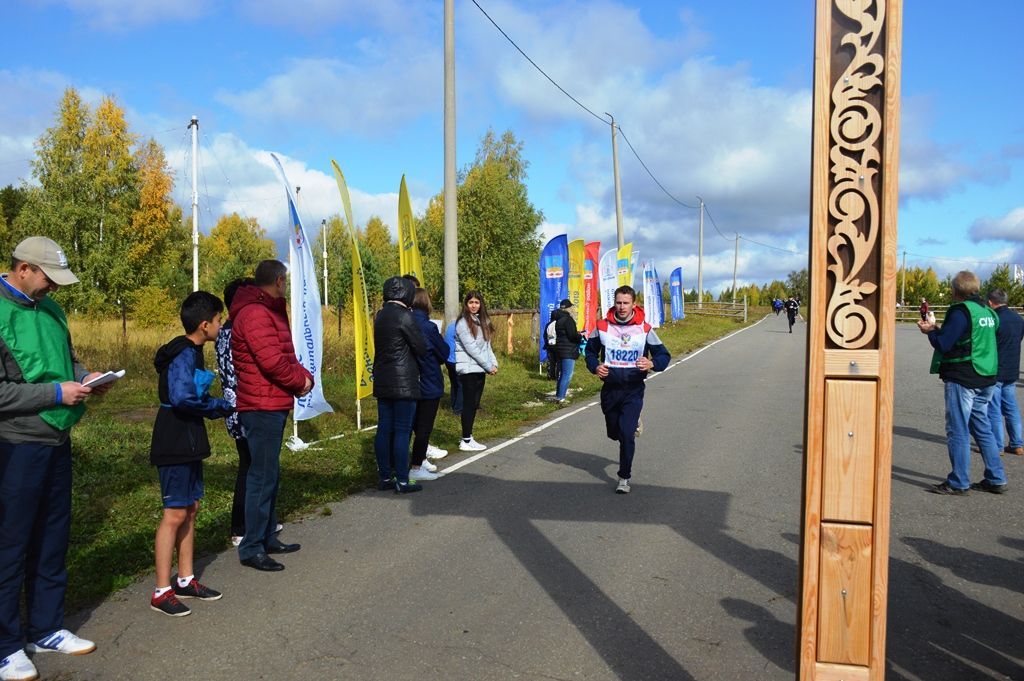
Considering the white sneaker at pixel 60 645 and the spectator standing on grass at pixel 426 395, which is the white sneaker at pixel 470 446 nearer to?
the spectator standing on grass at pixel 426 395

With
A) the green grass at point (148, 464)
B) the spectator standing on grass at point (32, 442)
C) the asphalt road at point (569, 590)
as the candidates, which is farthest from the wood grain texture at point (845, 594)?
the green grass at point (148, 464)

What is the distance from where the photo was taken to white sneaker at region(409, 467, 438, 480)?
8.16 meters

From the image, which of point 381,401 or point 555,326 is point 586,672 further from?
point 555,326

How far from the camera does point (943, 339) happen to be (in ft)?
24.3

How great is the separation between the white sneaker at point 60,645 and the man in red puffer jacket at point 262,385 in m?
1.40

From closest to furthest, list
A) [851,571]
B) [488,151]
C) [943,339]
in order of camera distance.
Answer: [851,571] < [943,339] < [488,151]

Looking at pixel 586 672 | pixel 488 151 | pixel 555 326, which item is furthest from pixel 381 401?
pixel 488 151

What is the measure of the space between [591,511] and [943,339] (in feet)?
11.9

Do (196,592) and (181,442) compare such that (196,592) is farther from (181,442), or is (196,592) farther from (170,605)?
(181,442)

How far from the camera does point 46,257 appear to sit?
3859 millimetres

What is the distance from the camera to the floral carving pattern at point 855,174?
8.65 feet

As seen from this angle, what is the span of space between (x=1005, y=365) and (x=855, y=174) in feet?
22.5

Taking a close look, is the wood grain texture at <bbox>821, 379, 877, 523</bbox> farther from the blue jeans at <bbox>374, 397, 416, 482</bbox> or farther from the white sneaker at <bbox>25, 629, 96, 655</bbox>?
the blue jeans at <bbox>374, 397, 416, 482</bbox>

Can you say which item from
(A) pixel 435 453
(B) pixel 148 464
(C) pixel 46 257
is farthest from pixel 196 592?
(A) pixel 435 453
